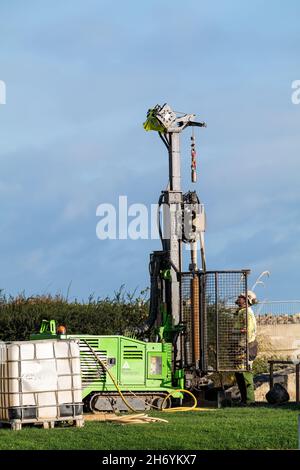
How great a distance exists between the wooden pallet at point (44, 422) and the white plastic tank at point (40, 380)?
54 millimetres

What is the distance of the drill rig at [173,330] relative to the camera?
993 inches

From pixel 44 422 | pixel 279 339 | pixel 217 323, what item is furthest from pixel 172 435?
pixel 279 339

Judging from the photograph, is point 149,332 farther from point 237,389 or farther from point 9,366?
point 9,366

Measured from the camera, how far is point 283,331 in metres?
40.9

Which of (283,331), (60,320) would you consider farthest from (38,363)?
(283,331)

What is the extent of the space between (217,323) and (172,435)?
714 cm

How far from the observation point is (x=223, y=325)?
86.2 ft

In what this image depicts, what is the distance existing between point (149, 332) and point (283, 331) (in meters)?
14.1

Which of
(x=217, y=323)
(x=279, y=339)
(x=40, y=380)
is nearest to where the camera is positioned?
(x=40, y=380)

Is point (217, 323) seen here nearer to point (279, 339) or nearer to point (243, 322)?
point (243, 322)

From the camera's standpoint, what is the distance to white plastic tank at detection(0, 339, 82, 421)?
68.7 feet

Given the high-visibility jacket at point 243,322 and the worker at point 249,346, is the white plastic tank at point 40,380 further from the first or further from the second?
the high-visibility jacket at point 243,322

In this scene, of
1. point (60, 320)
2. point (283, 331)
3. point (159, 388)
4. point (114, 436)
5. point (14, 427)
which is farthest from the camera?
point (283, 331)
